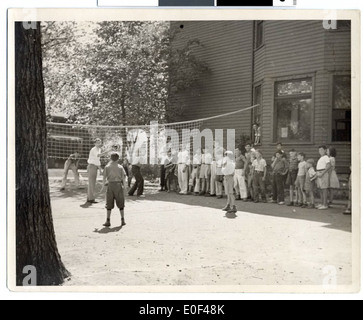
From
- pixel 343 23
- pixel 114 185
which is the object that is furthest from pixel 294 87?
pixel 114 185

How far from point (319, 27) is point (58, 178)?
9.40 feet

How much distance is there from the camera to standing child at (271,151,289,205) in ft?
12.5

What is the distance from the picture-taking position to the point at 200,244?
3746 millimetres

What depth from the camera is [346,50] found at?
372 centimetres

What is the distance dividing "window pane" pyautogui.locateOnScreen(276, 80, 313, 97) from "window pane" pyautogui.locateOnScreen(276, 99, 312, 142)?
3.6 inches

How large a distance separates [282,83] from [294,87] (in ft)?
0.45

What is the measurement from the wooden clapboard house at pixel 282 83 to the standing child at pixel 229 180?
0.23m

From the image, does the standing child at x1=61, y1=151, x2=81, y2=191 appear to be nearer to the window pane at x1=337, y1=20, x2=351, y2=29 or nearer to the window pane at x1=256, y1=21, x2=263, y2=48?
the window pane at x1=256, y1=21, x2=263, y2=48

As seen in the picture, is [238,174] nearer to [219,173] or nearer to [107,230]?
[219,173]

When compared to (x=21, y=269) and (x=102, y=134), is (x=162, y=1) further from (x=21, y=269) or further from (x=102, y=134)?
(x=21, y=269)

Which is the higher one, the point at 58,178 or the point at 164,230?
the point at 58,178

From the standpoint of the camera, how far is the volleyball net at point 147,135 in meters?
3.78

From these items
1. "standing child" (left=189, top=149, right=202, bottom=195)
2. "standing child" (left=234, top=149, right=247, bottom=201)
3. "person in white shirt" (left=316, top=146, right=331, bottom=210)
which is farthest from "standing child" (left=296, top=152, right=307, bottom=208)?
"standing child" (left=189, top=149, right=202, bottom=195)
